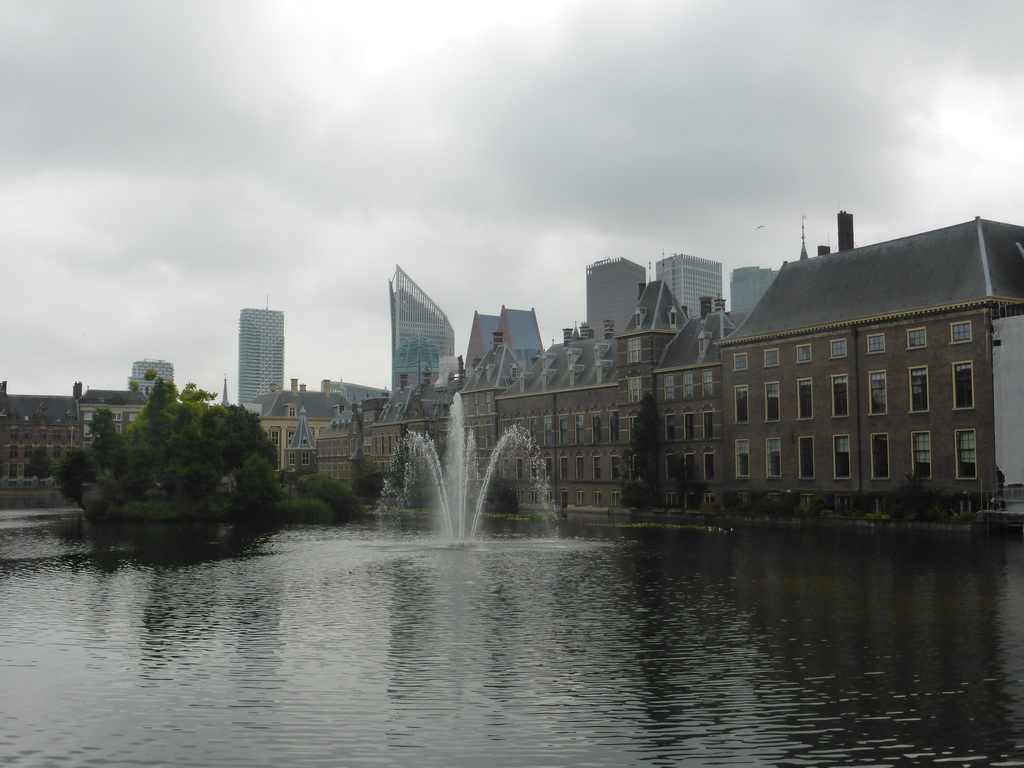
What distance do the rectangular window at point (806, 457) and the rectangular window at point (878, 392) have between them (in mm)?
5404

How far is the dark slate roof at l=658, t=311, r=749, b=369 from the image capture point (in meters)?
75.2

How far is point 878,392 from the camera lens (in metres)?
60.7

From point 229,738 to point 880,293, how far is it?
184ft

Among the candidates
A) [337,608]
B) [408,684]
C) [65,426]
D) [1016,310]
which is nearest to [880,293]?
[1016,310]

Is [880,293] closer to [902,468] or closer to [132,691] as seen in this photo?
[902,468]

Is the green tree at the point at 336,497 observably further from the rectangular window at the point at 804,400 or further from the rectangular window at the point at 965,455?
the rectangular window at the point at 965,455

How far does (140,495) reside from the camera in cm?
7531

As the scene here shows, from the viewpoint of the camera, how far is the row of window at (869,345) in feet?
184

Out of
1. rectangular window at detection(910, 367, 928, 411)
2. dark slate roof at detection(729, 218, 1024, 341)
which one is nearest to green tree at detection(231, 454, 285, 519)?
dark slate roof at detection(729, 218, 1024, 341)

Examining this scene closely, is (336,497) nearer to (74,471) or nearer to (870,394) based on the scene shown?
(74,471)

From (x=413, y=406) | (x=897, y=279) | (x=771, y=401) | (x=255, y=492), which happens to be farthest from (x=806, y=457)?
(x=413, y=406)

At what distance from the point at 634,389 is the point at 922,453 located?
2750 centimetres

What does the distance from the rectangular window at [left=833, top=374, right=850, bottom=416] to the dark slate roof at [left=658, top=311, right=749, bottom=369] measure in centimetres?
1182

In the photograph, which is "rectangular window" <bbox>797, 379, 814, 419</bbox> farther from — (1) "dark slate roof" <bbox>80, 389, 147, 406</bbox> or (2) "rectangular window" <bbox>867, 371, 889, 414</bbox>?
(1) "dark slate roof" <bbox>80, 389, 147, 406</bbox>
